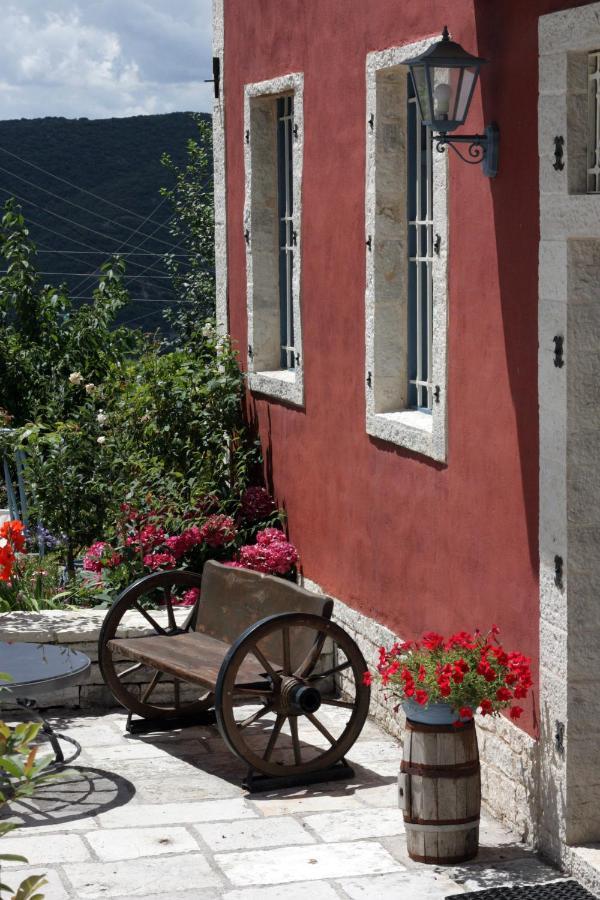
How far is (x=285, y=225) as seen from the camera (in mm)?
8789

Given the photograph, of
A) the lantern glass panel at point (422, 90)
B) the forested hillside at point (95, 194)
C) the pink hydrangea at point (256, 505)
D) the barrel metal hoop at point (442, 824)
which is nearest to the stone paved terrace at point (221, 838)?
the barrel metal hoop at point (442, 824)

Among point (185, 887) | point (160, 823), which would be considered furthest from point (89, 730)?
point (185, 887)

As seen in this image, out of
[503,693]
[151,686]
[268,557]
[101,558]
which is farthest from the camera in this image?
[101,558]

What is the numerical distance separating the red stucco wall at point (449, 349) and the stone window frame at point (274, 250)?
8 cm

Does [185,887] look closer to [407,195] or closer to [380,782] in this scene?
[380,782]

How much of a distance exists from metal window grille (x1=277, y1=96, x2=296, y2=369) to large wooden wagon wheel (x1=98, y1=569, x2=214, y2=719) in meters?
1.90

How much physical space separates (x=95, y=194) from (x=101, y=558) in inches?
578

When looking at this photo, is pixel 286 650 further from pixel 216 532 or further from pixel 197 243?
pixel 197 243

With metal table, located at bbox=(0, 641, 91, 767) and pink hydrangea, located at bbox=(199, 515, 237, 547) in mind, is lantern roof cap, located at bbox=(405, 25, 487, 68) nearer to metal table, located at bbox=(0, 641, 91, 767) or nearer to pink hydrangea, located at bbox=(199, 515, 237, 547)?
metal table, located at bbox=(0, 641, 91, 767)

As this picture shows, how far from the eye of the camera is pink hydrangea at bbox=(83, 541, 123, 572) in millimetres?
8188

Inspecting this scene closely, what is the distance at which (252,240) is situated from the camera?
884 centimetres

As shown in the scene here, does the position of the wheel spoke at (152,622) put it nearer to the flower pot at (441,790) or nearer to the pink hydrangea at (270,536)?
the pink hydrangea at (270,536)

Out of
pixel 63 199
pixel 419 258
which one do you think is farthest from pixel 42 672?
pixel 63 199

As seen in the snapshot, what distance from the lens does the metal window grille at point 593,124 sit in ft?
16.0
